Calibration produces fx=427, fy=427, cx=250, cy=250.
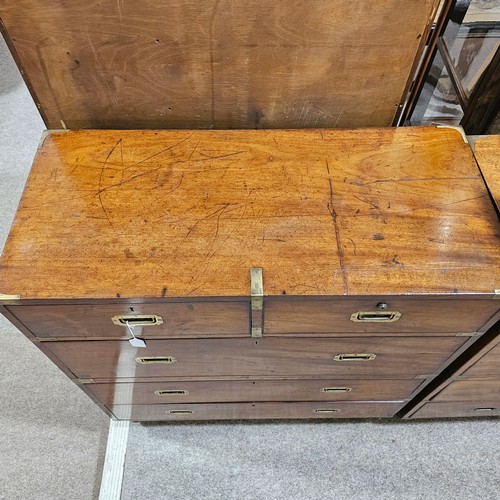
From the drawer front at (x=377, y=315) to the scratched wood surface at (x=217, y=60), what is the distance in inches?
17.9

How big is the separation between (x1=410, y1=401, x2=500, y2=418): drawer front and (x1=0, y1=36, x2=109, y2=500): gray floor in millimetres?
936

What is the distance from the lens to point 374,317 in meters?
0.77

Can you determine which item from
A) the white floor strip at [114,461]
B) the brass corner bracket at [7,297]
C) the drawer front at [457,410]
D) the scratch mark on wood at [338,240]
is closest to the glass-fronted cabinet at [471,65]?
the scratch mark on wood at [338,240]

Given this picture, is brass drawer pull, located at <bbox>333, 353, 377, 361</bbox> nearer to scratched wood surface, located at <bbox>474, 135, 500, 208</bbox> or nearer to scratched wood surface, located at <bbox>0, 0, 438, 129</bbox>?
scratched wood surface, located at <bbox>474, 135, 500, 208</bbox>

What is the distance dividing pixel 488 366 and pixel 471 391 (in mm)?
157

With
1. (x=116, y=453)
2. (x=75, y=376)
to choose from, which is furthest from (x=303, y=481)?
(x=75, y=376)

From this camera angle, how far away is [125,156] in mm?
860

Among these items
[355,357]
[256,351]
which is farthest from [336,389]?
[256,351]

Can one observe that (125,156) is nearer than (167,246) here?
No

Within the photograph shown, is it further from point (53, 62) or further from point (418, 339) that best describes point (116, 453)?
point (53, 62)

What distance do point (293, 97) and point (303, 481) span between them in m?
1.02

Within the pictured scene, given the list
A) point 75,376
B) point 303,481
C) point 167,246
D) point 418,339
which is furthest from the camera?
point 303,481

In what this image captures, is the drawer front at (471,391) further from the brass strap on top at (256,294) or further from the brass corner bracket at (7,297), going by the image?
the brass corner bracket at (7,297)

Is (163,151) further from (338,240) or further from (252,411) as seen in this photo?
(252,411)
